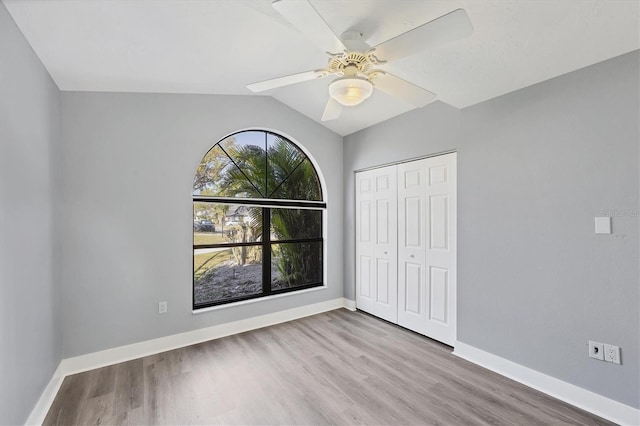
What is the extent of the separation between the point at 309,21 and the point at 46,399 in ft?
9.88

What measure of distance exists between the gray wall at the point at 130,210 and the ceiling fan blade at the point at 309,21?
2052mm

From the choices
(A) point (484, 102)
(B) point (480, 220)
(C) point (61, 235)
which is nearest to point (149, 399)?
(C) point (61, 235)

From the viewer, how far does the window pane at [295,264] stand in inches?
151

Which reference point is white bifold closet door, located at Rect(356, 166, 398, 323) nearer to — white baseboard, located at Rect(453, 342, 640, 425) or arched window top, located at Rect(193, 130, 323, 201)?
arched window top, located at Rect(193, 130, 323, 201)

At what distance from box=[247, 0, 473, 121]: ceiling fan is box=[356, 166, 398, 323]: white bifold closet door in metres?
1.84

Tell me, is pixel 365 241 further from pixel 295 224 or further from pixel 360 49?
pixel 360 49

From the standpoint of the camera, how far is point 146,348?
281 centimetres

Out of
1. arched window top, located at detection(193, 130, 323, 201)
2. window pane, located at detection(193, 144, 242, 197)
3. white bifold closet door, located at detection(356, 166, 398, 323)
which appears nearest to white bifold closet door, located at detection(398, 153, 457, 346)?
white bifold closet door, located at detection(356, 166, 398, 323)

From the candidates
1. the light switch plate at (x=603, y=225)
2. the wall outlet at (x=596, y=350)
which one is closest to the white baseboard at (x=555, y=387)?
the wall outlet at (x=596, y=350)

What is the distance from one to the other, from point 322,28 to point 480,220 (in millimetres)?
2185

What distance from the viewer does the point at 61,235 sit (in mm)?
2463

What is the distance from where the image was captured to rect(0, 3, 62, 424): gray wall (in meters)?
1.54

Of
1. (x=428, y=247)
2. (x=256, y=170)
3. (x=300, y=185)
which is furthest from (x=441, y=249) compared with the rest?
(x=256, y=170)

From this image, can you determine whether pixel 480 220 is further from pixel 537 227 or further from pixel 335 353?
pixel 335 353
